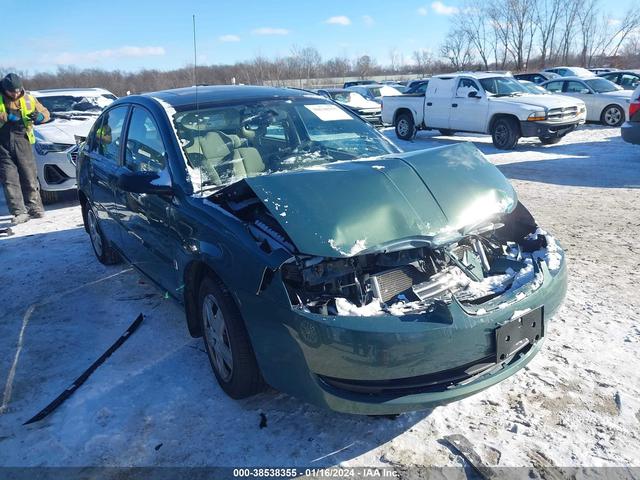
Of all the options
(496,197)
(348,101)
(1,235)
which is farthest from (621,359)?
(348,101)

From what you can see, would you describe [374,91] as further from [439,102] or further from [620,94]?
[620,94]

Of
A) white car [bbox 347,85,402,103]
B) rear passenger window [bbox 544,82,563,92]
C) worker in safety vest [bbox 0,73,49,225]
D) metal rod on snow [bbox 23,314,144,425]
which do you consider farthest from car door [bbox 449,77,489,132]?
metal rod on snow [bbox 23,314,144,425]

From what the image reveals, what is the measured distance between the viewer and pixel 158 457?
255 centimetres

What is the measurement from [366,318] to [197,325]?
142 centimetres

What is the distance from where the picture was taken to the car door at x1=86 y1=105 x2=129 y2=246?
4336 mm

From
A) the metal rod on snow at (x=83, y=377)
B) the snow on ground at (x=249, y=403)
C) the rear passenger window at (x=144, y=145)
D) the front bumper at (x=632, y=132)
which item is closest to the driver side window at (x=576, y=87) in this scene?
the front bumper at (x=632, y=132)

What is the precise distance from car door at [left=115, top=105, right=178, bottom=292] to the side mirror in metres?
0.05

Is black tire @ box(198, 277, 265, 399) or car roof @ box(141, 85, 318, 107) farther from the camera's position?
car roof @ box(141, 85, 318, 107)

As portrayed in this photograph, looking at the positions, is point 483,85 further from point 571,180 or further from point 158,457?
point 158,457

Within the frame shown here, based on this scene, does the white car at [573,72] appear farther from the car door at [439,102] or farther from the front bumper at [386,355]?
the front bumper at [386,355]

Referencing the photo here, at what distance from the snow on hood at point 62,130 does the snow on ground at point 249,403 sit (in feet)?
13.4

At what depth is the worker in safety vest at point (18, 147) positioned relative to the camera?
22.4ft

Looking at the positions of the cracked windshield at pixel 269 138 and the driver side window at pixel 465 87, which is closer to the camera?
the cracked windshield at pixel 269 138

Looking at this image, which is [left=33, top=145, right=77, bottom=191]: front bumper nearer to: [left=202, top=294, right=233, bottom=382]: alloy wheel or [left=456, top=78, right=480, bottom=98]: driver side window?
[left=202, top=294, right=233, bottom=382]: alloy wheel
